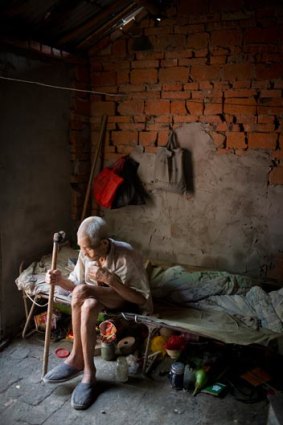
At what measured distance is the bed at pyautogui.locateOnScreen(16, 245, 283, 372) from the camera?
3.23m

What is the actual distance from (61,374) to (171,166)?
2.34 metres

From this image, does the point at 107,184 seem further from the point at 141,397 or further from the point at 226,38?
the point at 141,397

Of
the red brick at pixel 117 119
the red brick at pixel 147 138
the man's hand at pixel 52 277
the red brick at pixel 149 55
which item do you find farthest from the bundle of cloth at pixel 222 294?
the red brick at pixel 149 55

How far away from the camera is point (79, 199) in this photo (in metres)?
4.80

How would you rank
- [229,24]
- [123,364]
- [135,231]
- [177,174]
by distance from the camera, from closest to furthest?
[123,364] < [229,24] < [177,174] < [135,231]

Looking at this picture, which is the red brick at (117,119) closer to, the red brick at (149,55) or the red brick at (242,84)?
the red brick at (149,55)

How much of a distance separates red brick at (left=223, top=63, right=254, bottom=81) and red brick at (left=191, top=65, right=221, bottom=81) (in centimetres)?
8

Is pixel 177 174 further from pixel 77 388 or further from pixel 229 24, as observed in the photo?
pixel 77 388

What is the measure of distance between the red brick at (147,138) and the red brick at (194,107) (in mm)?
475

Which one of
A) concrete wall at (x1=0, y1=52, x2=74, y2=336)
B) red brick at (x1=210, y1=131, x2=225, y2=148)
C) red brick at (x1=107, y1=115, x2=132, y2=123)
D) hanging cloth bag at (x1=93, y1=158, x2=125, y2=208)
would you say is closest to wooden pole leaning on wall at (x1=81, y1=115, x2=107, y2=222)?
red brick at (x1=107, y1=115, x2=132, y2=123)

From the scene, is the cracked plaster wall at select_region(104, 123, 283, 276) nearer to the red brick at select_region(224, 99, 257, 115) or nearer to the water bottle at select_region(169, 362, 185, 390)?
the red brick at select_region(224, 99, 257, 115)

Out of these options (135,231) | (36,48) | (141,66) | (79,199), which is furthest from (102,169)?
(36,48)

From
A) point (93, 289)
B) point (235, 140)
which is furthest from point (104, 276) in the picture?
point (235, 140)

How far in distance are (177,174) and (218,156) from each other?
48 centimetres
